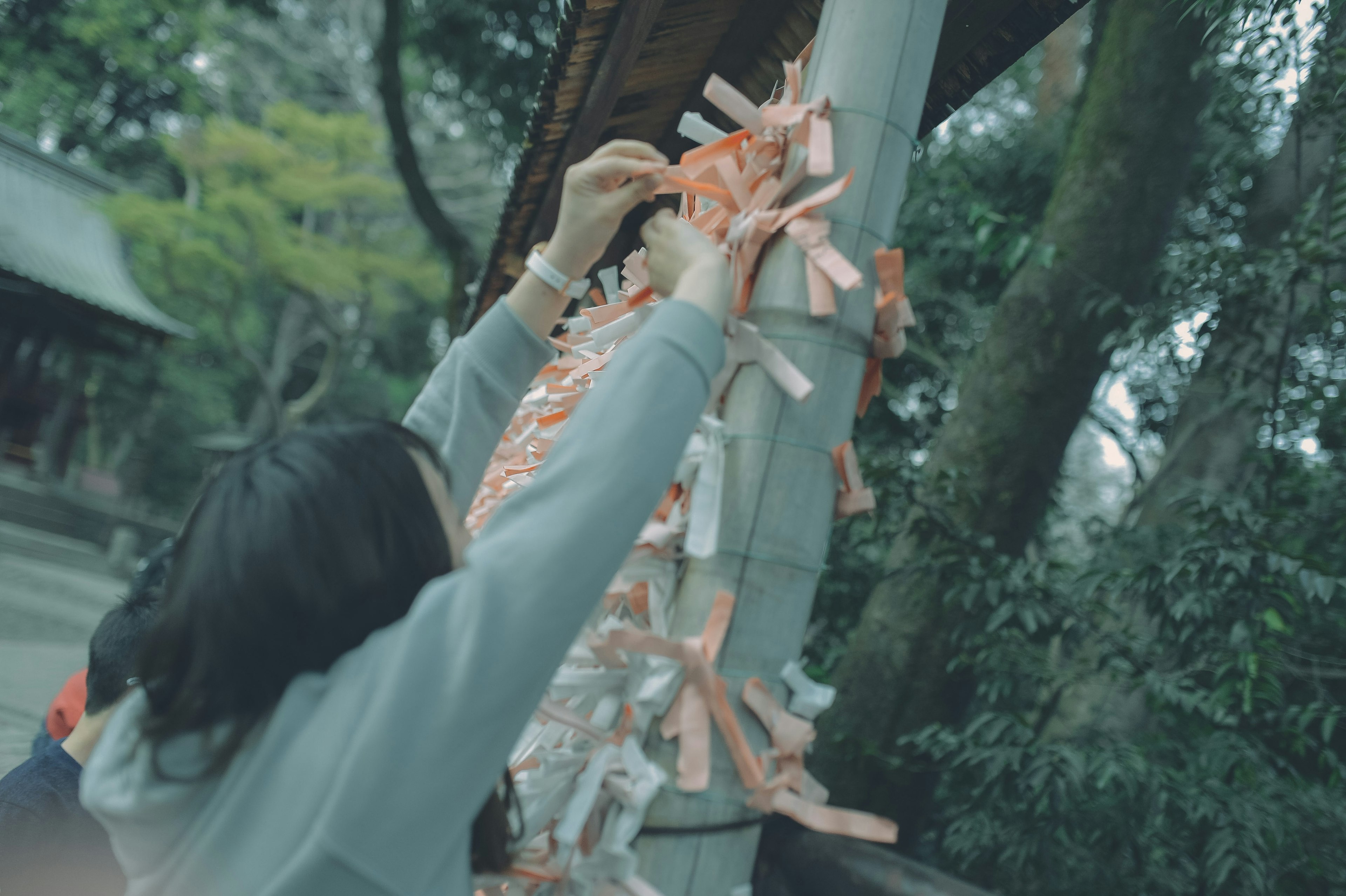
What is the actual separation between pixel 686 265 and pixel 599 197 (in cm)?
26

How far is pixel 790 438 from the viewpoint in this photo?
3.34 feet

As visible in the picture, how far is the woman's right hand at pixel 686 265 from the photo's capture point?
3.09ft

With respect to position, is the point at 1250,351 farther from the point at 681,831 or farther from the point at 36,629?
the point at 36,629

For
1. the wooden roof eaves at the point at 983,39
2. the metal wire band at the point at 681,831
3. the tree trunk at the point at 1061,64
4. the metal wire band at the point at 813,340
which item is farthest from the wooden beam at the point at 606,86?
the tree trunk at the point at 1061,64

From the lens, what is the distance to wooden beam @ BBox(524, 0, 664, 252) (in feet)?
5.46

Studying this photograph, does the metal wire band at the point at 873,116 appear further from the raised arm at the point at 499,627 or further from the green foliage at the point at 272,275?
the green foliage at the point at 272,275

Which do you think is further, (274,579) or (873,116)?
(873,116)

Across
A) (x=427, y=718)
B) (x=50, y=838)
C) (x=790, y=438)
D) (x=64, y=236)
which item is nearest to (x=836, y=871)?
(x=790, y=438)

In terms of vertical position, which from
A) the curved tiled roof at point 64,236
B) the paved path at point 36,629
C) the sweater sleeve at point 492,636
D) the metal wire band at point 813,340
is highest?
the curved tiled roof at point 64,236

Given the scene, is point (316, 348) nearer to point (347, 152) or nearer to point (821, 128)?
point (347, 152)

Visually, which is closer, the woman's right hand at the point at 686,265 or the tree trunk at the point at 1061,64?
the woman's right hand at the point at 686,265

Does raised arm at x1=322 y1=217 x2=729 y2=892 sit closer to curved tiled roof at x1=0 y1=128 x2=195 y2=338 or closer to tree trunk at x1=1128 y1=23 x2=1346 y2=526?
tree trunk at x1=1128 y1=23 x2=1346 y2=526

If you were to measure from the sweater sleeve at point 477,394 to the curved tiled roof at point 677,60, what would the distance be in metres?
0.71

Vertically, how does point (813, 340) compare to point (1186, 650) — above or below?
above
